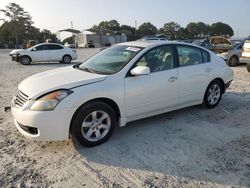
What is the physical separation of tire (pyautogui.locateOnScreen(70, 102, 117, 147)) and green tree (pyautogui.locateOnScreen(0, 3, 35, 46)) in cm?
7085

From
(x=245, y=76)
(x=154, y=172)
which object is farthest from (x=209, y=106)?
(x=245, y=76)

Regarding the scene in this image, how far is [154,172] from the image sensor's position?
3676 millimetres

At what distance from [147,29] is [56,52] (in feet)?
247

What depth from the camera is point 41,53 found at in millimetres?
18672

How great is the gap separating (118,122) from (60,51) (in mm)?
15420

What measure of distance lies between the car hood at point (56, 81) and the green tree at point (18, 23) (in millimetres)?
70009

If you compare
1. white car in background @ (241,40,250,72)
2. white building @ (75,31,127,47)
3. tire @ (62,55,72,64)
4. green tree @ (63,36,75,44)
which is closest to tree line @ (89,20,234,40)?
green tree @ (63,36,75,44)

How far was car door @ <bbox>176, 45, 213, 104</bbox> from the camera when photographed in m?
5.50

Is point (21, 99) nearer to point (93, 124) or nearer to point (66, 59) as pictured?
point (93, 124)

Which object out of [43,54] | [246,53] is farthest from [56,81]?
[43,54]

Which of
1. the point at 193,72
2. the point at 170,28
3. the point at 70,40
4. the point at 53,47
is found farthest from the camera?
the point at 170,28

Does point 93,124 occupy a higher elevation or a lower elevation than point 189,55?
lower

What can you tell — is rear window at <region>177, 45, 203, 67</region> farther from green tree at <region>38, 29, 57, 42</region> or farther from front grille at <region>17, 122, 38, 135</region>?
green tree at <region>38, 29, 57, 42</region>

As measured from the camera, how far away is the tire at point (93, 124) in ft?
13.7
